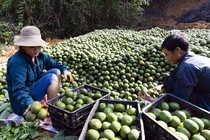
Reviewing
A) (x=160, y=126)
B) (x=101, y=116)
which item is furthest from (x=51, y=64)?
(x=160, y=126)

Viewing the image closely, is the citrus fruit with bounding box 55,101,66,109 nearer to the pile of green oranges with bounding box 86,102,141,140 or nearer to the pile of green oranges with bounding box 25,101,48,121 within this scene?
the pile of green oranges with bounding box 25,101,48,121

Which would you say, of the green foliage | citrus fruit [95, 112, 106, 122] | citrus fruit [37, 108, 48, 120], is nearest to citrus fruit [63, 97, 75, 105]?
citrus fruit [37, 108, 48, 120]

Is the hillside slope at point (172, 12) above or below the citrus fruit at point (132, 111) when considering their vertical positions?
above

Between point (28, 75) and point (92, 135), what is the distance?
1.44m

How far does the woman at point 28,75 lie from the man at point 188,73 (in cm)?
152

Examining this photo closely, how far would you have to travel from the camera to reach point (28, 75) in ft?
10.6

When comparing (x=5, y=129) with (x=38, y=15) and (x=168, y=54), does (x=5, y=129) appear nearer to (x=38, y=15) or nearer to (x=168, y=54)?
(x=168, y=54)

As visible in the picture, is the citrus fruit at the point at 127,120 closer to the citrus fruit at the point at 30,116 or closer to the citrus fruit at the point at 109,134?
the citrus fruit at the point at 109,134

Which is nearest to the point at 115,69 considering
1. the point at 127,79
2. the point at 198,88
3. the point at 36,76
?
the point at 127,79

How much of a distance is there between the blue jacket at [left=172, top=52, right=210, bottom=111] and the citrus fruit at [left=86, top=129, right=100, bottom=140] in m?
1.05

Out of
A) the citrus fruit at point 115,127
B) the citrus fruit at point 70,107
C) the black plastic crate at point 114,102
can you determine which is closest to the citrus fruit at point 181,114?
the black plastic crate at point 114,102

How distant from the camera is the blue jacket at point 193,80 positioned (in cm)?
263

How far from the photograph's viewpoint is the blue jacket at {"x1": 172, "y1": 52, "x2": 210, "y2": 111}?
263 cm

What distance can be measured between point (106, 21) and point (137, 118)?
31.3 ft
